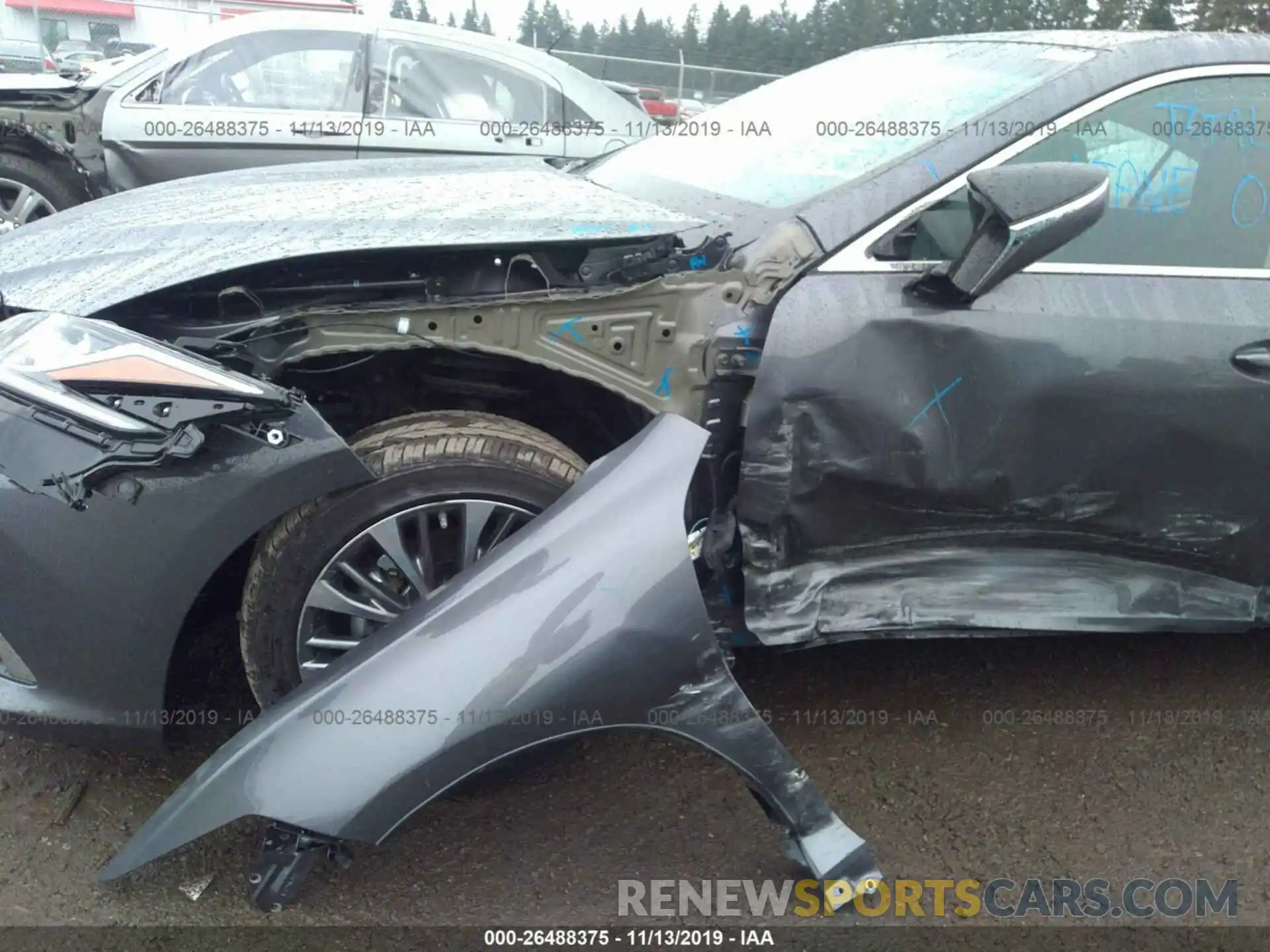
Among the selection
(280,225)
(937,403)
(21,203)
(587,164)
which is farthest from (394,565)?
(21,203)

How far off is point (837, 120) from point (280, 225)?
1419mm

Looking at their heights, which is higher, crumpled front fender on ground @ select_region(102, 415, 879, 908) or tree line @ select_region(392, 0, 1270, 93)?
tree line @ select_region(392, 0, 1270, 93)

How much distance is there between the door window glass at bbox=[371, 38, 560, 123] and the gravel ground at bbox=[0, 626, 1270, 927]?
3.82m

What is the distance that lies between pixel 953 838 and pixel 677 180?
178cm

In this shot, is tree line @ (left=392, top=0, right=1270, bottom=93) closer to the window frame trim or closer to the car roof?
the car roof

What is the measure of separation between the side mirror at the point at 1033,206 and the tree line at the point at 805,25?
11.2 meters

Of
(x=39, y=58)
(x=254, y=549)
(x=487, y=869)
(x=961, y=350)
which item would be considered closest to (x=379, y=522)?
(x=254, y=549)

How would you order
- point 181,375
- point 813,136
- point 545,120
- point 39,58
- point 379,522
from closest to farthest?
1. point 181,375
2. point 379,522
3. point 813,136
4. point 545,120
5. point 39,58

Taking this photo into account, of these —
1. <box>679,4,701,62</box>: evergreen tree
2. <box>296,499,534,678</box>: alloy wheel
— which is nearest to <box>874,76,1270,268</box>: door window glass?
<box>296,499,534,678</box>: alloy wheel

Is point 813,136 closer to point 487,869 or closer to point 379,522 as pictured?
point 379,522

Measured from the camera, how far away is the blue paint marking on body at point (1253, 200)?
2.35 m

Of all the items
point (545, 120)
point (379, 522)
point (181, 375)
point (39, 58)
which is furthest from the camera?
point (39, 58)

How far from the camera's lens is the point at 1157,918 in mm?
2121

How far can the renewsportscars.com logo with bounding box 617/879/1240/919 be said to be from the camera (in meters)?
2.07
